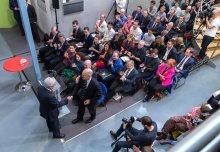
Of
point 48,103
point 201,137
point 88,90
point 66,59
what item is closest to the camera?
point 201,137

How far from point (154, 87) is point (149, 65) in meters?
0.62

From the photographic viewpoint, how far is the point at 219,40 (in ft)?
23.1

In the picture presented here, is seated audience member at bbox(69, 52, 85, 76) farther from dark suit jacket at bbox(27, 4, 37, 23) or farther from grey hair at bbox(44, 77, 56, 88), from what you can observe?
dark suit jacket at bbox(27, 4, 37, 23)

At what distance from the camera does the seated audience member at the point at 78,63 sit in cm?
530

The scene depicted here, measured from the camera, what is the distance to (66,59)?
5734mm

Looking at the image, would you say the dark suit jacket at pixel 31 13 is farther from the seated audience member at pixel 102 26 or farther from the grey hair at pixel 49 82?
the grey hair at pixel 49 82

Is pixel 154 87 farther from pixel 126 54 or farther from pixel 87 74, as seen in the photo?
pixel 87 74

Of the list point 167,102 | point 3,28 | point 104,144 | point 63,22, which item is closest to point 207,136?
point 104,144

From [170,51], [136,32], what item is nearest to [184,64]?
[170,51]

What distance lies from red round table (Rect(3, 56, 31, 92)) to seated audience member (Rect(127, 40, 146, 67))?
2.74 metres

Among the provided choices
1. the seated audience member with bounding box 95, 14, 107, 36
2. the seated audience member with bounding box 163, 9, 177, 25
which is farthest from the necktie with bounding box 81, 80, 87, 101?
the seated audience member with bounding box 163, 9, 177, 25

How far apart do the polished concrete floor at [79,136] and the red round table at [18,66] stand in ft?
0.57

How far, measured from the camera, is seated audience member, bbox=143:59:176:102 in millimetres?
5129

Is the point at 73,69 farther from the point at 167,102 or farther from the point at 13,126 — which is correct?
the point at 167,102
